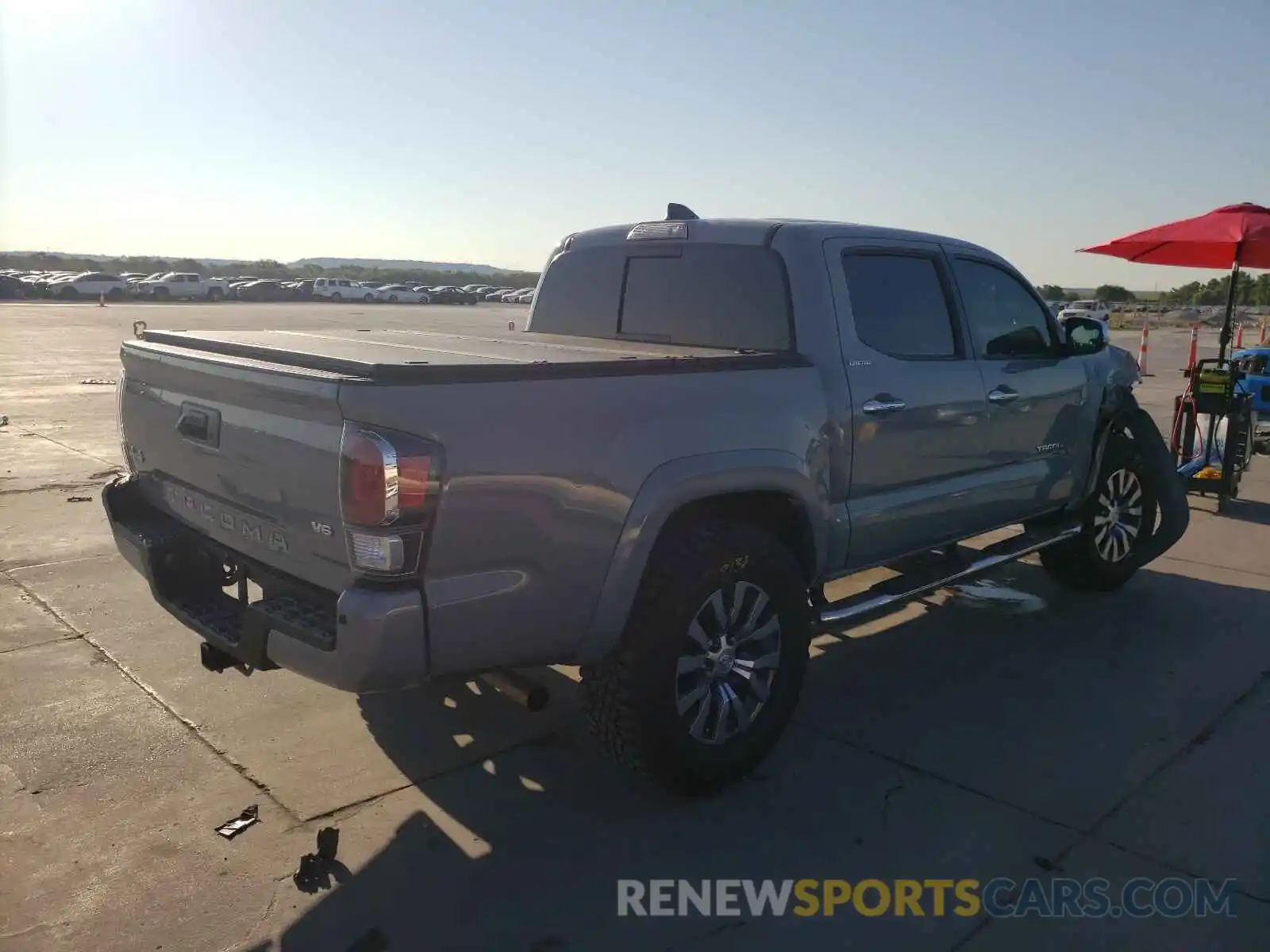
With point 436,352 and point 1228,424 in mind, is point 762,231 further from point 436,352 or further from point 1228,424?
point 1228,424

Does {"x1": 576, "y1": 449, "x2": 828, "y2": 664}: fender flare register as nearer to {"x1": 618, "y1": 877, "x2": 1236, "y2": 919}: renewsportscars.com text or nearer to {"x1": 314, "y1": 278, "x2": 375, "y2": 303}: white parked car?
{"x1": 618, "y1": 877, "x2": 1236, "y2": 919}: renewsportscars.com text

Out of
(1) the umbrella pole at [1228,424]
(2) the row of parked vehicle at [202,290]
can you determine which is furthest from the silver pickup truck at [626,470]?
(2) the row of parked vehicle at [202,290]

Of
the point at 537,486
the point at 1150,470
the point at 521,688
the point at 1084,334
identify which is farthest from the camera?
the point at 1150,470

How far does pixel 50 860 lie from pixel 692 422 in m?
2.45

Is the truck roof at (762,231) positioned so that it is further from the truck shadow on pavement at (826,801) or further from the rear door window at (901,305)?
the truck shadow on pavement at (826,801)

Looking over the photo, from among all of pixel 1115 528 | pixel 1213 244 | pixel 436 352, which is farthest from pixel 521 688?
pixel 1213 244

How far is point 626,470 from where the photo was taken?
3.17 metres

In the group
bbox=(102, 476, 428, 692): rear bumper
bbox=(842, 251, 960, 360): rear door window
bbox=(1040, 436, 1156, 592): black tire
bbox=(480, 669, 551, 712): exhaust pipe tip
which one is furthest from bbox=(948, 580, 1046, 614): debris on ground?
bbox=(102, 476, 428, 692): rear bumper

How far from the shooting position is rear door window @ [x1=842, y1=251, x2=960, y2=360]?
13.9 ft

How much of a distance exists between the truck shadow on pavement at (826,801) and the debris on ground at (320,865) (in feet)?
0.27

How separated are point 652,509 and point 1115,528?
4108 millimetres

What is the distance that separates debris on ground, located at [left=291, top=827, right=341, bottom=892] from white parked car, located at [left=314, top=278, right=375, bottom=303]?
59570 mm

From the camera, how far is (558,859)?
3.27m

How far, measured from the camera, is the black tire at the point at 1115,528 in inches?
239
